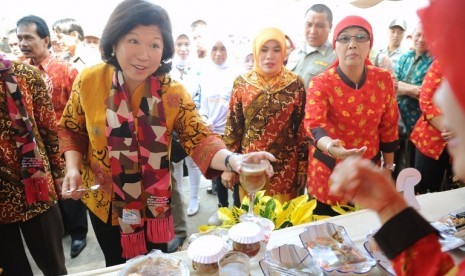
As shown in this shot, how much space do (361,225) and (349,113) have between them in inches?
25.4

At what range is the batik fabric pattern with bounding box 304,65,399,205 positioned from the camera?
1.65 meters

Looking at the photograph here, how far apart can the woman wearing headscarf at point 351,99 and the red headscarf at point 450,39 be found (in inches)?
43.7

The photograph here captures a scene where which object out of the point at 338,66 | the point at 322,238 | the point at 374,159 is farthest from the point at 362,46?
the point at 322,238

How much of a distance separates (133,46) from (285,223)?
90 cm

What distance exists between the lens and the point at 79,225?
2514mm

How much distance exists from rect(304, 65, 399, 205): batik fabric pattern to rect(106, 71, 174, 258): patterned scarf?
0.74 m

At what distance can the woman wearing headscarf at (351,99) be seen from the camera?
1.62 metres

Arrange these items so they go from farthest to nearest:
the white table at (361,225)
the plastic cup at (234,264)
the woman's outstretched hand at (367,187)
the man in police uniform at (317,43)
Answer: the man in police uniform at (317,43), the white table at (361,225), the plastic cup at (234,264), the woman's outstretched hand at (367,187)

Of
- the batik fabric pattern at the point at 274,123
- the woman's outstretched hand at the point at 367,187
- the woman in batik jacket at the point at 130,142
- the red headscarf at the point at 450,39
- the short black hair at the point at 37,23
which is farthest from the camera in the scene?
the short black hair at the point at 37,23

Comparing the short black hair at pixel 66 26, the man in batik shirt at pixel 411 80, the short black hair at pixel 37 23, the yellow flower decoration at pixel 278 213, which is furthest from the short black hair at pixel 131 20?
the man in batik shirt at pixel 411 80

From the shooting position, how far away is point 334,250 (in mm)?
1006

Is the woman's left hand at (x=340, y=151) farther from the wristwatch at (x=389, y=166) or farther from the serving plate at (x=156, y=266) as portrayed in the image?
the serving plate at (x=156, y=266)

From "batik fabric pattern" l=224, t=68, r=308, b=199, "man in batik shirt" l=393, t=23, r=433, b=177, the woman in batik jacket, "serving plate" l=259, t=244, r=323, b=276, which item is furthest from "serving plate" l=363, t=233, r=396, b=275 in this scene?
"man in batik shirt" l=393, t=23, r=433, b=177

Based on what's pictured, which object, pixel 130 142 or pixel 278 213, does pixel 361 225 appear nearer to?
pixel 278 213
